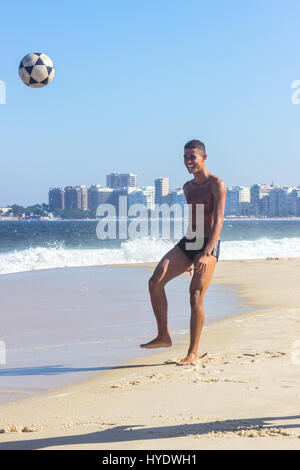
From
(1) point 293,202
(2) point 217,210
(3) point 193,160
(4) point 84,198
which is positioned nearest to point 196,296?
(2) point 217,210

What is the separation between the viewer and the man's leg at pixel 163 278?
20.3 feet

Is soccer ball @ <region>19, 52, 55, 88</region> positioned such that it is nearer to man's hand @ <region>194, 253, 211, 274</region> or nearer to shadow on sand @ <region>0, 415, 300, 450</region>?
man's hand @ <region>194, 253, 211, 274</region>

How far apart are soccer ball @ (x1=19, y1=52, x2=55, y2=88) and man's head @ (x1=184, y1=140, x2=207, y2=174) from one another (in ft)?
17.9

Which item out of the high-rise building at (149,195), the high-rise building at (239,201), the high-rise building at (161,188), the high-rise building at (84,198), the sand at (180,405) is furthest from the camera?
the high-rise building at (239,201)

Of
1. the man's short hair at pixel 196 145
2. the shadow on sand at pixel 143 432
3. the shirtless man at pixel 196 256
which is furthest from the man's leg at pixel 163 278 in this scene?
the shadow on sand at pixel 143 432

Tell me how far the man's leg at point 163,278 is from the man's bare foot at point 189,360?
0.39m

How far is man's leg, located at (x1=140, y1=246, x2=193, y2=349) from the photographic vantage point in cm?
620

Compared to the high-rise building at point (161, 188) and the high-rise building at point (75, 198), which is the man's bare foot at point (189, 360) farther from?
the high-rise building at point (75, 198)

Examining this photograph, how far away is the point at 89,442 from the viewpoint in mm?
3750

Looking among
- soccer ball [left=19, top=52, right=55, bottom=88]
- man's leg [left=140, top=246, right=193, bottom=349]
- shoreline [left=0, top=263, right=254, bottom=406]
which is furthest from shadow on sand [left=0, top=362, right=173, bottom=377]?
soccer ball [left=19, top=52, right=55, bottom=88]

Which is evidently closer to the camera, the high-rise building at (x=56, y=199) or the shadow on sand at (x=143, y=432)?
the shadow on sand at (x=143, y=432)

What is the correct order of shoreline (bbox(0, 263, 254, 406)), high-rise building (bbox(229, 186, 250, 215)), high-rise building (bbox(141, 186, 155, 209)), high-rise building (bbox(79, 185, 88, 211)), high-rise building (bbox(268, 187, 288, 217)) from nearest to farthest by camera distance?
shoreline (bbox(0, 263, 254, 406)), high-rise building (bbox(141, 186, 155, 209)), high-rise building (bbox(79, 185, 88, 211)), high-rise building (bbox(268, 187, 288, 217)), high-rise building (bbox(229, 186, 250, 215))

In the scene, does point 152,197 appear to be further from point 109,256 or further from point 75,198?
point 109,256

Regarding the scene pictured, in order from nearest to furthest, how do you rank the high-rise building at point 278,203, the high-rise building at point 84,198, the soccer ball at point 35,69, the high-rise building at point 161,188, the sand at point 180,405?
the sand at point 180,405
the soccer ball at point 35,69
the high-rise building at point 161,188
the high-rise building at point 84,198
the high-rise building at point 278,203
